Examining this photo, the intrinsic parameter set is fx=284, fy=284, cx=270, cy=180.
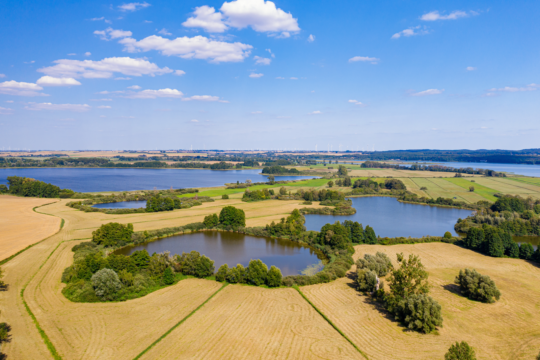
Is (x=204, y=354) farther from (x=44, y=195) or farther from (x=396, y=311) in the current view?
(x=44, y=195)

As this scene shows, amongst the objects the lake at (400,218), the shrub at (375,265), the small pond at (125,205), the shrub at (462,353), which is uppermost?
the shrub at (462,353)

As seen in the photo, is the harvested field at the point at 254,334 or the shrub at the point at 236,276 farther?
the shrub at the point at 236,276

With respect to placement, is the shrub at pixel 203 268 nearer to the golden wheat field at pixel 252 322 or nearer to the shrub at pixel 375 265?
the golden wheat field at pixel 252 322

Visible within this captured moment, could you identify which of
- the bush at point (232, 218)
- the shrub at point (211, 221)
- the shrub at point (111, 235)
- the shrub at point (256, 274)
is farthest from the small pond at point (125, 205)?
the shrub at point (256, 274)

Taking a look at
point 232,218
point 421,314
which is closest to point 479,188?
point 232,218

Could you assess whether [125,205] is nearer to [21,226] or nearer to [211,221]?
[21,226]

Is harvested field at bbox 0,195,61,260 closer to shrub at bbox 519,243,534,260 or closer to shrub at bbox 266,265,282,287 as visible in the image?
shrub at bbox 266,265,282,287

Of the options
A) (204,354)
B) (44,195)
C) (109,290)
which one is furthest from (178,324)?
(44,195)
